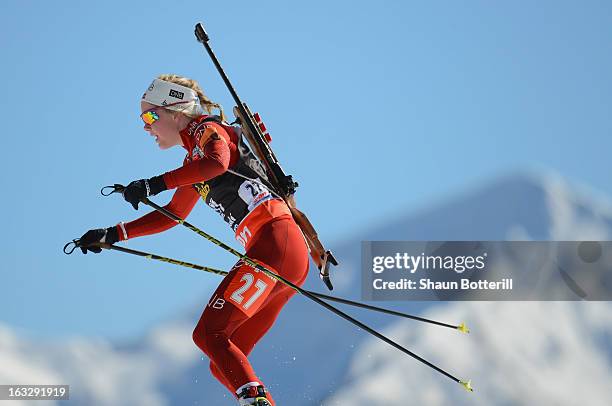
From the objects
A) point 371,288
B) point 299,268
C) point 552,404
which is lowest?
point 299,268

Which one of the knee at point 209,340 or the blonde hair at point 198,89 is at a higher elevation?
the blonde hair at point 198,89

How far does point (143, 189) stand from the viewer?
4668 mm

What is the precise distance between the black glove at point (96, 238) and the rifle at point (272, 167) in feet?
2.98

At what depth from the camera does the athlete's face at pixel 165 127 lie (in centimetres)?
504

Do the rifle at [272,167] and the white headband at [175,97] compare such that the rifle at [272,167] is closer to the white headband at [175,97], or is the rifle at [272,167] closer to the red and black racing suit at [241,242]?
the red and black racing suit at [241,242]

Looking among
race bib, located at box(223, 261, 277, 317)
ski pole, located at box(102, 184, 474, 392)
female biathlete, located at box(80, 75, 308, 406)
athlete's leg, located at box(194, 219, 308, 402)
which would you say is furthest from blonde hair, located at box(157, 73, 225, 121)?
race bib, located at box(223, 261, 277, 317)

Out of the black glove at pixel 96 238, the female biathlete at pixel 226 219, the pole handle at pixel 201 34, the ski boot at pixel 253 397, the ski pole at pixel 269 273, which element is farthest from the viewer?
the pole handle at pixel 201 34

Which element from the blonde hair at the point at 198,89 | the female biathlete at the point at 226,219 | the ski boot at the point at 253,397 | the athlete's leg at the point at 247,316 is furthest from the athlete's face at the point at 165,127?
the ski boot at the point at 253,397

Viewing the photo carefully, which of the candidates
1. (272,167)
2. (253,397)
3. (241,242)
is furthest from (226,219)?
(253,397)

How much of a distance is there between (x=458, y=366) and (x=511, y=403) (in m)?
2.71

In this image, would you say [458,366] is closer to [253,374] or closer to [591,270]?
[591,270]

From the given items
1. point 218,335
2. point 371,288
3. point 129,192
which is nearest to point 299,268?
point 218,335

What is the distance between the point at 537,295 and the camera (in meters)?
10.5

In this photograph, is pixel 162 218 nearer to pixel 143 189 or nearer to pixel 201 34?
pixel 143 189
